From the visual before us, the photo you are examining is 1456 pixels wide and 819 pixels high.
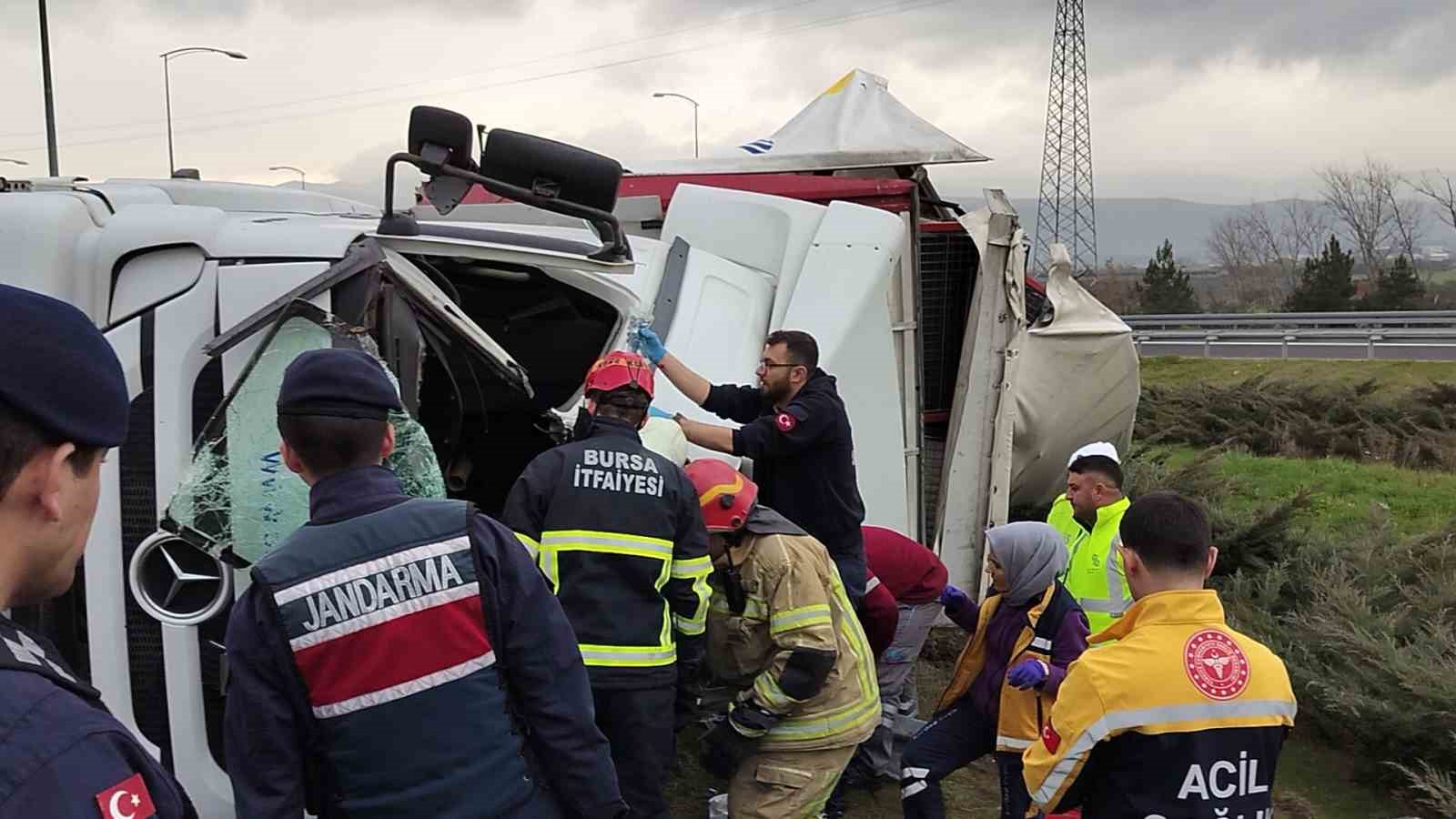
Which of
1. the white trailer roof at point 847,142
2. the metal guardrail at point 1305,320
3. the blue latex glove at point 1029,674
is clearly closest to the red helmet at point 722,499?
the blue latex glove at point 1029,674

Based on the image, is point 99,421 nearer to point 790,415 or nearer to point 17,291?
point 17,291

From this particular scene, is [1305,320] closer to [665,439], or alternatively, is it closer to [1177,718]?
[665,439]

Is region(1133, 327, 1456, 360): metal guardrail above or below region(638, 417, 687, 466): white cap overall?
below

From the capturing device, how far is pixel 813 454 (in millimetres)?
4098

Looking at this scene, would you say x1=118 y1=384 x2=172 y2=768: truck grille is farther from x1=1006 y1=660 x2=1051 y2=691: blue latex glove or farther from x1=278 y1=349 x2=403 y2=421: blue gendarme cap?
x1=1006 y1=660 x2=1051 y2=691: blue latex glove

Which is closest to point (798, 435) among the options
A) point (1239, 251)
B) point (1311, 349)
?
point (1311, 349)

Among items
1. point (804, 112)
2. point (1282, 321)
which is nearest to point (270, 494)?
point (804, 112)

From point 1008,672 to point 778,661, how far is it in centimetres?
66

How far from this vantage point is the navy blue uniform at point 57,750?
0.95 m

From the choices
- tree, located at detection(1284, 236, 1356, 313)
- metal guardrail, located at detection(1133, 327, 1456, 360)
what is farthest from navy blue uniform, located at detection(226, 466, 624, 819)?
tree, located at detection(1284, 236, 1356, 313)

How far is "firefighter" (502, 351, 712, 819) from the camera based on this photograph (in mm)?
2877

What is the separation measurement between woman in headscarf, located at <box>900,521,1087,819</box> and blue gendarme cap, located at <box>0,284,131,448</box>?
8.33 feet

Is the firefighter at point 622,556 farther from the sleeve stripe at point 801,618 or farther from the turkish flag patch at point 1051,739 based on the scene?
the turkish flag patch at point 1051,739

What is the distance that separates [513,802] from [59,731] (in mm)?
1051
